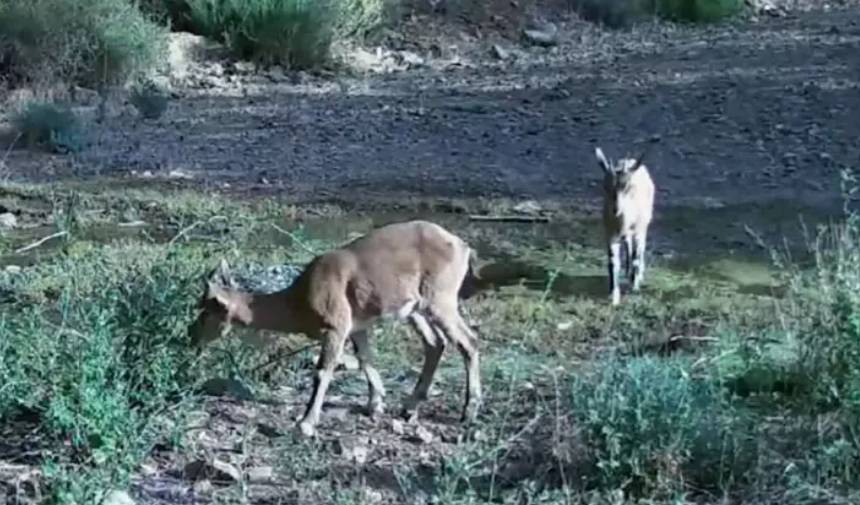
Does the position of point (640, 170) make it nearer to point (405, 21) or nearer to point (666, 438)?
point (666, 438)

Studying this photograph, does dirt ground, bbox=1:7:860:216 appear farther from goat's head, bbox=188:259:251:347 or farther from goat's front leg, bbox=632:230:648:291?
goat's head, bbox=188:259:251:347

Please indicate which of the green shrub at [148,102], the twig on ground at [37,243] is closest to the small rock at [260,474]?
the twig on ground at [37,243]

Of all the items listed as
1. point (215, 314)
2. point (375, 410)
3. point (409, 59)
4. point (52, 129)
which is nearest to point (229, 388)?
point (215, 314)

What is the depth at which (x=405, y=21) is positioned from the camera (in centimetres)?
2219

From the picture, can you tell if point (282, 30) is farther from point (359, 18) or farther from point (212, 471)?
point (212, 471)

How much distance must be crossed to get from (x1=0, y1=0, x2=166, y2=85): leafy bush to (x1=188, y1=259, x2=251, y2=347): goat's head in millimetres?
10844

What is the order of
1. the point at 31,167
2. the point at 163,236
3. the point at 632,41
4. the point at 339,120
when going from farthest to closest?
the point at 632,41 → the point at 339,120 → the point at 31,167 → the point at 163,236

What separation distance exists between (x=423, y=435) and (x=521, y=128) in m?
8.79

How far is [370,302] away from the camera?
743cm

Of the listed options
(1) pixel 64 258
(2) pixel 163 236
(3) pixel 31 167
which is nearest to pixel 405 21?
(3) pixel 31 167

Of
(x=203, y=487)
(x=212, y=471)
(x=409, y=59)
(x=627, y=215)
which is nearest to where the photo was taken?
(x=203, y=487)

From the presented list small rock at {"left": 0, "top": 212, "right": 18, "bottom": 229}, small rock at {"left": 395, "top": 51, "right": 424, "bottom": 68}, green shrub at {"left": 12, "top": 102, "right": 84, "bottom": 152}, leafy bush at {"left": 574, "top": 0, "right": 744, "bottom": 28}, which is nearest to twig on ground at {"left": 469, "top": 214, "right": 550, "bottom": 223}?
small rock at {"left": 0, "top": 212, "right": 18, "bottom": 229}

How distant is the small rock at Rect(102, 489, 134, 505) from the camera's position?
248 inches

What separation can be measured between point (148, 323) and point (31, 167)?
26.4 feet
